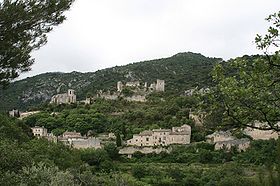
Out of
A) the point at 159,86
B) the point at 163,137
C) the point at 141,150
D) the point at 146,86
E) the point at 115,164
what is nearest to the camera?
the point at 115,164

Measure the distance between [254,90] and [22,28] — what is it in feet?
20.0

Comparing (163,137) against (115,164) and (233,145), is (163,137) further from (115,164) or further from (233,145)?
(115,164)

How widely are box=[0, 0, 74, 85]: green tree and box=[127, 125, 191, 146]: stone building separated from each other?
59654 mm

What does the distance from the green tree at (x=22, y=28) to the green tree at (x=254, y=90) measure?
5.13 m

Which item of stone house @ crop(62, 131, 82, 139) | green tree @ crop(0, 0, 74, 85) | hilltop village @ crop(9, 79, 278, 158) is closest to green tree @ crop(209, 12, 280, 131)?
green tree @ crop(0, 0, 74, 85)

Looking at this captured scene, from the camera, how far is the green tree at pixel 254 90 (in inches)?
326

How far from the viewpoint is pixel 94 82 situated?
13888cm

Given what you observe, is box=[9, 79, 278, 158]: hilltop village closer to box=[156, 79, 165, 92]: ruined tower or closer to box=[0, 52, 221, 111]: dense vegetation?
box=[156, 79, 165, 92]: ruined tower

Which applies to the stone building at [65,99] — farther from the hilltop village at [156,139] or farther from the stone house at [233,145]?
the stone house at [233,145]

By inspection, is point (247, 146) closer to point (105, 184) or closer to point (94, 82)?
point (105, 184)

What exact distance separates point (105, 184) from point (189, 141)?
138 ft

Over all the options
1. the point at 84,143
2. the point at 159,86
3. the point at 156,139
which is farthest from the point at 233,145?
the point at 159,86

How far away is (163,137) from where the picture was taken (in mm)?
74188

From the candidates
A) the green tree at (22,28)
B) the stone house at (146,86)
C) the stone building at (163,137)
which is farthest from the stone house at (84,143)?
the green tree at (22,28)
